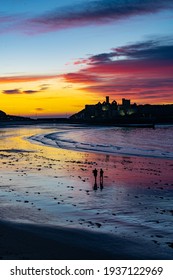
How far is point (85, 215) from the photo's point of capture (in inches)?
670

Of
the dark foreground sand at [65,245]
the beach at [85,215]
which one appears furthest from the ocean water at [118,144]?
the dark foreground sand at [65,245]

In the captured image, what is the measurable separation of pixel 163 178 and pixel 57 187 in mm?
8433

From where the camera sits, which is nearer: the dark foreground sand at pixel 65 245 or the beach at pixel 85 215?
the dark foreground sand at pixel 65 245

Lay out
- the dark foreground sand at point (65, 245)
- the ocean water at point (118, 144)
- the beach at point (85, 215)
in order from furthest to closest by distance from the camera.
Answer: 1. the ocean water at point (118, 144)
2. the beach at point (85, 215)
3. the dark foreground sand at point (65, 245)

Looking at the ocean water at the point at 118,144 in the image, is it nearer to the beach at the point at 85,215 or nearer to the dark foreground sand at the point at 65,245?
the beach at the point at 85,215

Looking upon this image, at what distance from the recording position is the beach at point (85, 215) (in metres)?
12.2

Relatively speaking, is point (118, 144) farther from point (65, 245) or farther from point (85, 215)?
point (65, 245)

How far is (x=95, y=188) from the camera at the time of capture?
2342cm

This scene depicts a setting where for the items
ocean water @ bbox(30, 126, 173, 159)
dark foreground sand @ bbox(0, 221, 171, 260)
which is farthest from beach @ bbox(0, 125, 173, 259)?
ocean water @ bbox(30, 126, 173, 159)

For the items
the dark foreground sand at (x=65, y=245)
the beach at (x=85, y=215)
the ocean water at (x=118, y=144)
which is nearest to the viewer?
the dark foreground sand at (x=65, y=245)

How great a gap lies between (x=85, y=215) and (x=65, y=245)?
4.46m

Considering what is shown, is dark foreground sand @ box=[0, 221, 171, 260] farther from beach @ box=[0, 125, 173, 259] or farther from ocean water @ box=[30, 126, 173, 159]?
ocean water @ box=[30, 126, 173, 159]

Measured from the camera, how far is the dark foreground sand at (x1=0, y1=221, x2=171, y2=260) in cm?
1155

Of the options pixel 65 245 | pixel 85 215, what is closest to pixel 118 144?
pixel 85 215
